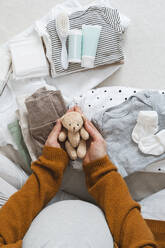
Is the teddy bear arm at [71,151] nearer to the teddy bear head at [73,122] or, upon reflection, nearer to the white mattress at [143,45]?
the teddy bear head at [73,122]

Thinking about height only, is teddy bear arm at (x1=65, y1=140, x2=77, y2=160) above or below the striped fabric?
below

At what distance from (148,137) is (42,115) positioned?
40 cm

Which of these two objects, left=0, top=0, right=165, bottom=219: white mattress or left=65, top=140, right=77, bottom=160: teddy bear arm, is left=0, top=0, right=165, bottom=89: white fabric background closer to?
left=0, top=0, right=165, bottom=219: white mattress

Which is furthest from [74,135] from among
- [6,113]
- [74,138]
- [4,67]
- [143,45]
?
[143,45]

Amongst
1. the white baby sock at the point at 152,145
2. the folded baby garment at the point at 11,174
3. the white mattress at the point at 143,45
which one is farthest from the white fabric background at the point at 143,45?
the folded baby garment at the point at 11,174

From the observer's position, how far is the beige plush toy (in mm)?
829

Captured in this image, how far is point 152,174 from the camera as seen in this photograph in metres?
1.01

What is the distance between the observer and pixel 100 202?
0.86m

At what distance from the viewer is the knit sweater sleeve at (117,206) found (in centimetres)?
73

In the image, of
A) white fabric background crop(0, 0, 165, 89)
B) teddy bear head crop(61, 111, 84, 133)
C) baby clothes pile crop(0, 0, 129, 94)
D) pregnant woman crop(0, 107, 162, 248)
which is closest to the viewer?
pregnant woman crop(0, 107, 162, 248)

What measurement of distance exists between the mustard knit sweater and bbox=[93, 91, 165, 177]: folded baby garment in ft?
0.30

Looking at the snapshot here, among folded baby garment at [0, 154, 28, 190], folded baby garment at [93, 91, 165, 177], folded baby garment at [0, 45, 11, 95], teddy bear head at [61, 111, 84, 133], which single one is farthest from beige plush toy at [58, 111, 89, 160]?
folded baby garment at [0, 45, 11, 95]

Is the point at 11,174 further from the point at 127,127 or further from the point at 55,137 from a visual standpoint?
the point at 127,127

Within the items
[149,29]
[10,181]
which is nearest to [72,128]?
[10,181]
